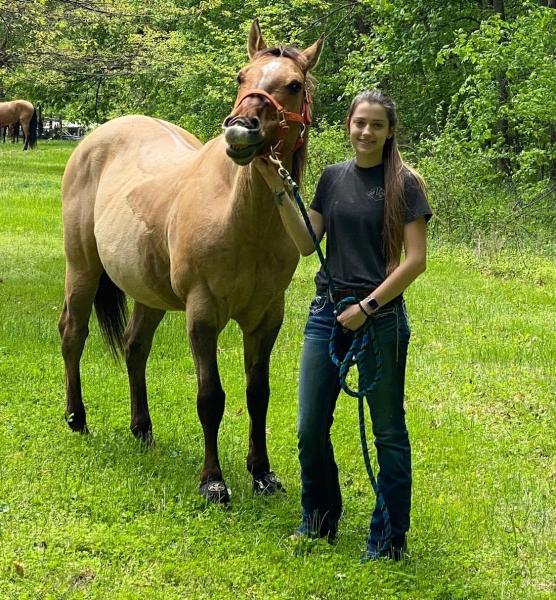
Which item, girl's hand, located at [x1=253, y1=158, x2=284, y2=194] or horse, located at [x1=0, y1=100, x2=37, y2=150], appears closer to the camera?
girl's hand, located at [x1=253, y1=158, x2=284, y2=194]

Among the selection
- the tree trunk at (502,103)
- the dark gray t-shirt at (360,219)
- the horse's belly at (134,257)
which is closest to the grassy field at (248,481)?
the horse's belly at (134,257)

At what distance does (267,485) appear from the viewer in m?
4.38

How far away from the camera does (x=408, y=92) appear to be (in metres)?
21.3

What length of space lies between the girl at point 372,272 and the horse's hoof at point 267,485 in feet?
2.48

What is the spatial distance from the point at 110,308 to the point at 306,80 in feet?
8.56

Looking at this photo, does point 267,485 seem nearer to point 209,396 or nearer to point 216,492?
point 216,492

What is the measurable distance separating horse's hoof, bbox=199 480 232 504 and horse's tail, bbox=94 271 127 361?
6.00 feet

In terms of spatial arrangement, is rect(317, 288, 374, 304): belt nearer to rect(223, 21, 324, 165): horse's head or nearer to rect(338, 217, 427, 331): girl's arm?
rect(338, 217, 427, 331): girl's arm

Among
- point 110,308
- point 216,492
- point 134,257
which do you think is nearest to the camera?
point 216,492

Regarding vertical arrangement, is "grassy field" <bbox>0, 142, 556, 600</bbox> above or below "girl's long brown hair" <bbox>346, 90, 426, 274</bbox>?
below

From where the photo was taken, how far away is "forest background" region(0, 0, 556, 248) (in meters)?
11.2

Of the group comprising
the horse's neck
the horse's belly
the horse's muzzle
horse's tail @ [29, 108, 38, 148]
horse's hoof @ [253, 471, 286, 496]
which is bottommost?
horse's tail @ [29, 108, 38, 148]

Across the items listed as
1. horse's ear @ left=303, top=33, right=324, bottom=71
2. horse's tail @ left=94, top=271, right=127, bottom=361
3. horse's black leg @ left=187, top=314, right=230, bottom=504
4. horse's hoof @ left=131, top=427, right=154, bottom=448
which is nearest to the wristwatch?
horse's black leg @ left=187, top=314, right=230, bottom=504

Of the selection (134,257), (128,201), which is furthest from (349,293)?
(128,201)
